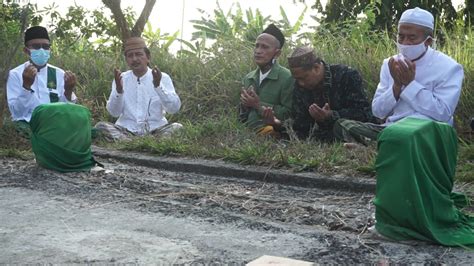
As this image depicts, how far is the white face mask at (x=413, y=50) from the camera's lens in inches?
236

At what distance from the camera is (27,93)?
809 cm

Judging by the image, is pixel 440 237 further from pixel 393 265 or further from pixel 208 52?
pixel 208 52

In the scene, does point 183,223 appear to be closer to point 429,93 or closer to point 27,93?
point 429,93

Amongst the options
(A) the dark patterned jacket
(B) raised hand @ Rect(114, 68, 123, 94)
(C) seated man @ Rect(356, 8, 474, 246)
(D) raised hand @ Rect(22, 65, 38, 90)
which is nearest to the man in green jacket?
(A) the dark patterned jacket

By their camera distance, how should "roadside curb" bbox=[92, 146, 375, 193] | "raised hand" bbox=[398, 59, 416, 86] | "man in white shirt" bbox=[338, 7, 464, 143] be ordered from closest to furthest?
"roadside curb" bbox=[92, 146, 375, 193] → "raised hand" bbox=[398, 59, 416, 86] → "man in white shirt" bbox=[338, 7, 464, 143]

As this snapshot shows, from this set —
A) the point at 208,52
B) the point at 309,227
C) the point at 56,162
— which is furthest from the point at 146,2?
the point at 309,227

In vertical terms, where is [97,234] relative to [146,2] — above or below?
below

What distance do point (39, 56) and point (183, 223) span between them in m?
4.40

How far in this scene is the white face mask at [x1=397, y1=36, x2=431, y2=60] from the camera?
5996 millimetres

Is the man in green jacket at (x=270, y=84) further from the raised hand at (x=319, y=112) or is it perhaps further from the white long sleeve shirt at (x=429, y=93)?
the white long sleeve shirt at (x=429, y=93)

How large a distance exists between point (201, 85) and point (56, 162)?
4.21 metres

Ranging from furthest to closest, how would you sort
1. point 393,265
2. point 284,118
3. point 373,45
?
point 373,45 < point 284,118 < point 393,265

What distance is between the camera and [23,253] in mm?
3627

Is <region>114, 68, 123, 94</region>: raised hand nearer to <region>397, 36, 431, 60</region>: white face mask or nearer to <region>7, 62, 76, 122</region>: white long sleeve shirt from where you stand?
<region>7, 62, 76, 122</region>: white long sleeve shirt
